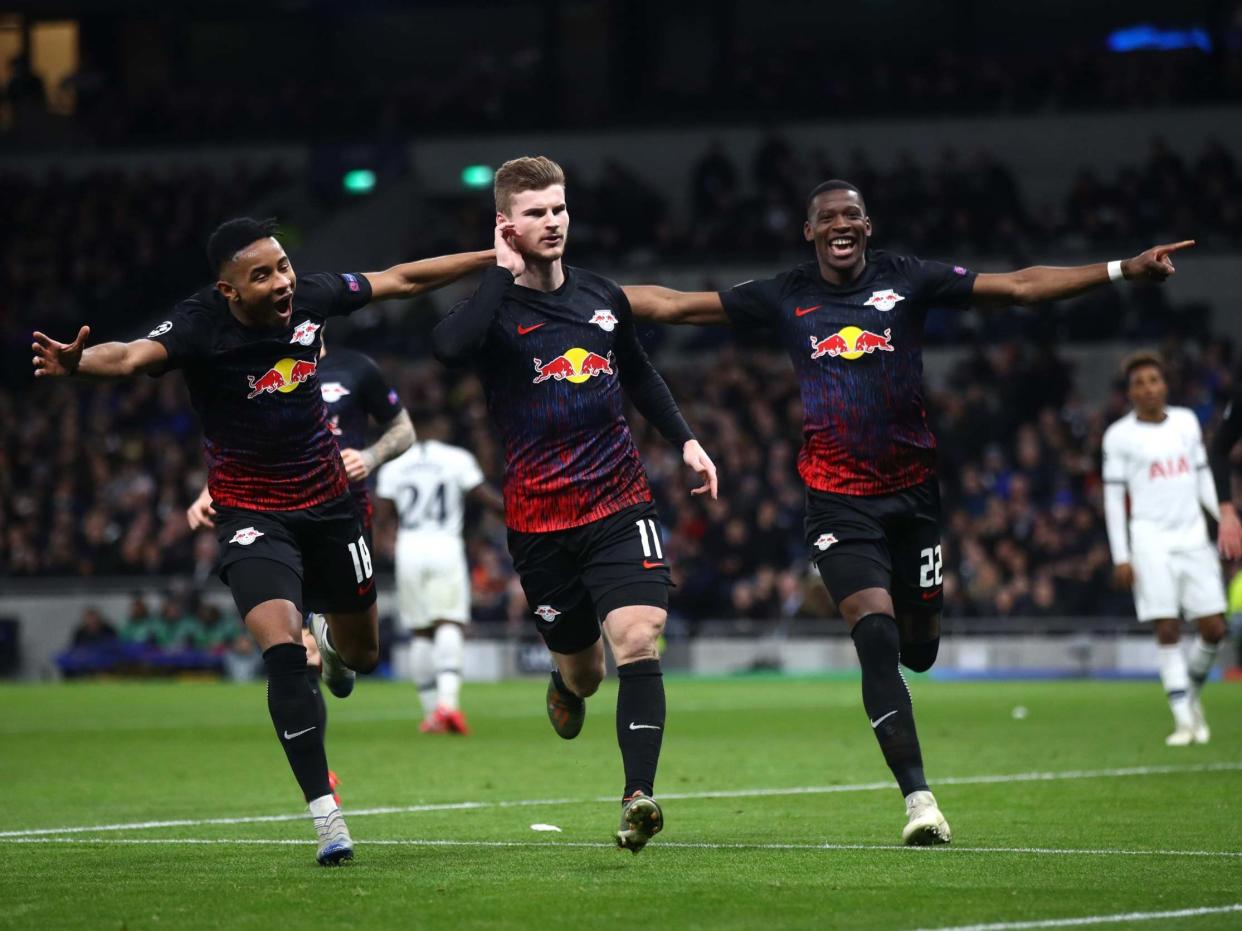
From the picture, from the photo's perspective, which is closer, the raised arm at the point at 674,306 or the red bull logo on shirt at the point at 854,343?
the raised arm at the point at 674,306

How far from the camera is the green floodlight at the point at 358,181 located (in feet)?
136

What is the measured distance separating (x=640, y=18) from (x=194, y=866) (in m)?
35.0

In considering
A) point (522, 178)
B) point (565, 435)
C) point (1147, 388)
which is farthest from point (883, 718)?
point (1147, 388)

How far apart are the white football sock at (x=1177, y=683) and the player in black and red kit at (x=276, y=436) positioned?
7.71 metres

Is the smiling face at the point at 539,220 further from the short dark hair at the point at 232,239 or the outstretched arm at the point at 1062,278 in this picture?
the outstretched arm at the point at 1062,278

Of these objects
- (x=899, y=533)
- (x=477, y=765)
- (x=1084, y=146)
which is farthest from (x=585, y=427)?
(x=1084, y=146)

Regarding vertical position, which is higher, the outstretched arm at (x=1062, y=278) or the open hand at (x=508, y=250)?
the open hand at (x=508, y=250)

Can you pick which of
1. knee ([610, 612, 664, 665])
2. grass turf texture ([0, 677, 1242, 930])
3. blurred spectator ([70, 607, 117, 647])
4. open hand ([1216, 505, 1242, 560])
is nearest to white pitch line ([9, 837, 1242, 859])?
grass turf texture ([0, 677, 1242, 930])

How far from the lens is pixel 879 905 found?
6.70 meters

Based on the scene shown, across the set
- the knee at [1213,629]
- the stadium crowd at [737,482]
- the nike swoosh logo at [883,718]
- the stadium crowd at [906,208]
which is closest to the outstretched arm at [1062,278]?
the nike swoosh logo at [883,718]

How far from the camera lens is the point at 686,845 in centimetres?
865

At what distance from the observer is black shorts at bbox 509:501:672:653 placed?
827 centimetres

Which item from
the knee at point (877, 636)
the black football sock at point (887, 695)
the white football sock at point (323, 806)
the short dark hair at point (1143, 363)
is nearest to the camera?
the white football sock at point (323, 806)

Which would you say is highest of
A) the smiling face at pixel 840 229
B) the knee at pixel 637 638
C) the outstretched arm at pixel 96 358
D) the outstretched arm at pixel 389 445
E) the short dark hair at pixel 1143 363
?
the smiling face at pixel 840 229
